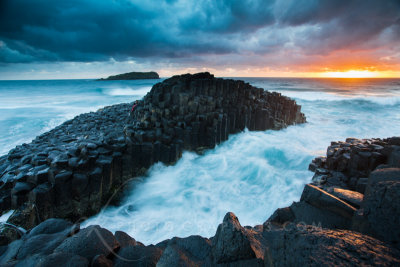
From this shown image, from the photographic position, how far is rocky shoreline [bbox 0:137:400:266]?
1222 mm

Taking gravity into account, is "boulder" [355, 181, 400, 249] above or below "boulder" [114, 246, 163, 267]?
above

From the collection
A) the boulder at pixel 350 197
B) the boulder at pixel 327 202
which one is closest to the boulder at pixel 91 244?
the boulder at pixel 327 202

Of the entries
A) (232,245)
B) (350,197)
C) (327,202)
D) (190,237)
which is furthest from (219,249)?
(350,197)

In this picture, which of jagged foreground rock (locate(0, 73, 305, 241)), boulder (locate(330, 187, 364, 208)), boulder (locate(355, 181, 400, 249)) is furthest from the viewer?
jagged foreground rock (locate(0, 73, 305, 241))

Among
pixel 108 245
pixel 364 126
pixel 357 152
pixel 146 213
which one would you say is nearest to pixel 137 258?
pixel 108 245

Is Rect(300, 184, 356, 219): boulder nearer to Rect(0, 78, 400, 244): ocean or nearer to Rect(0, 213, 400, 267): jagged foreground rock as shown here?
Rect(0, 213, 400, 267): jagged foreground rock

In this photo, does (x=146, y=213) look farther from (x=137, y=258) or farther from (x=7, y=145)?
(x=7, y=145)

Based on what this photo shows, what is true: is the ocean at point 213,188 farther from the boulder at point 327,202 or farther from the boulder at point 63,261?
the boulder at point 63,261

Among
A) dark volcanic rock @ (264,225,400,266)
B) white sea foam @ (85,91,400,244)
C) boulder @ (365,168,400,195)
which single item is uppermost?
boulder @ (365,168,400,195)

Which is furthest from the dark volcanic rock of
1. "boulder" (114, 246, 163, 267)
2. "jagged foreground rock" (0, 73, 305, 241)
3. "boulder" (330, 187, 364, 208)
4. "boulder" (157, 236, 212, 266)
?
"jagged foreground rock" (0, 73, 305, 241)

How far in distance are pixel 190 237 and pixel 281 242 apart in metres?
1.28

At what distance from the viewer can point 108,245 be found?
2.21 metres

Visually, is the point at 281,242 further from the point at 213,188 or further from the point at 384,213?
the point at 213,188

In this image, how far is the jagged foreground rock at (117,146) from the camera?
14.1ft
